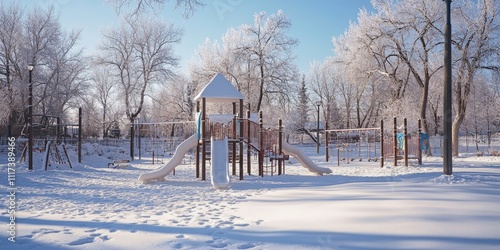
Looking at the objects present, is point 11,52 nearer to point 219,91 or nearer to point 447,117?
point 219,91

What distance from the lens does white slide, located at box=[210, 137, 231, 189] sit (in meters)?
10.9

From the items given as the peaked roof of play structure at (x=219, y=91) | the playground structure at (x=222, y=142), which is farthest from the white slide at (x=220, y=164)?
the peaked roof of play structure at (x=219, y=91)

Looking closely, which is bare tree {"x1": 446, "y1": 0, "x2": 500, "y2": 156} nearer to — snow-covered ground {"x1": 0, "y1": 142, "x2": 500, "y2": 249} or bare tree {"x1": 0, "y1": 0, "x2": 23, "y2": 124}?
snow-covered ground {"x1": 0, "y1": 142, "x2": 500, "y2": 249}

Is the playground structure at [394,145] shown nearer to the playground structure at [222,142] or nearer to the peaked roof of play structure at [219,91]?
the playground structure at [222,142]

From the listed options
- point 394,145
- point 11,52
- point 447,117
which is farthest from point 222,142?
point 11,52

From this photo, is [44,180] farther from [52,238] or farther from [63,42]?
[63,42]

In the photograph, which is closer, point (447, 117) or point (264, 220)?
point (264, 220)

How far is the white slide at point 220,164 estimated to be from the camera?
35.7 feet

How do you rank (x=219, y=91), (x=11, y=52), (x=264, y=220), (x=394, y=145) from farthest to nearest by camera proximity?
1. (x=11, y=52)
2. (x=394, y=145)
3. (x=219, y=91)
4. (x=264, y=220)

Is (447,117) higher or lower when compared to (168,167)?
higher

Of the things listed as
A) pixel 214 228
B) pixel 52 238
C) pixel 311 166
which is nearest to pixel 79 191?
pixel 52 238

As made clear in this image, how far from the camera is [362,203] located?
6.36 meters

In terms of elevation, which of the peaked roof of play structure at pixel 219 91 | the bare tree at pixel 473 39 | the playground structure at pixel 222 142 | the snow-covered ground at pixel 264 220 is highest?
the bare tree at pixel 473 39

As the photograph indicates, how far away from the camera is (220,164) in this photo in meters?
12.2
